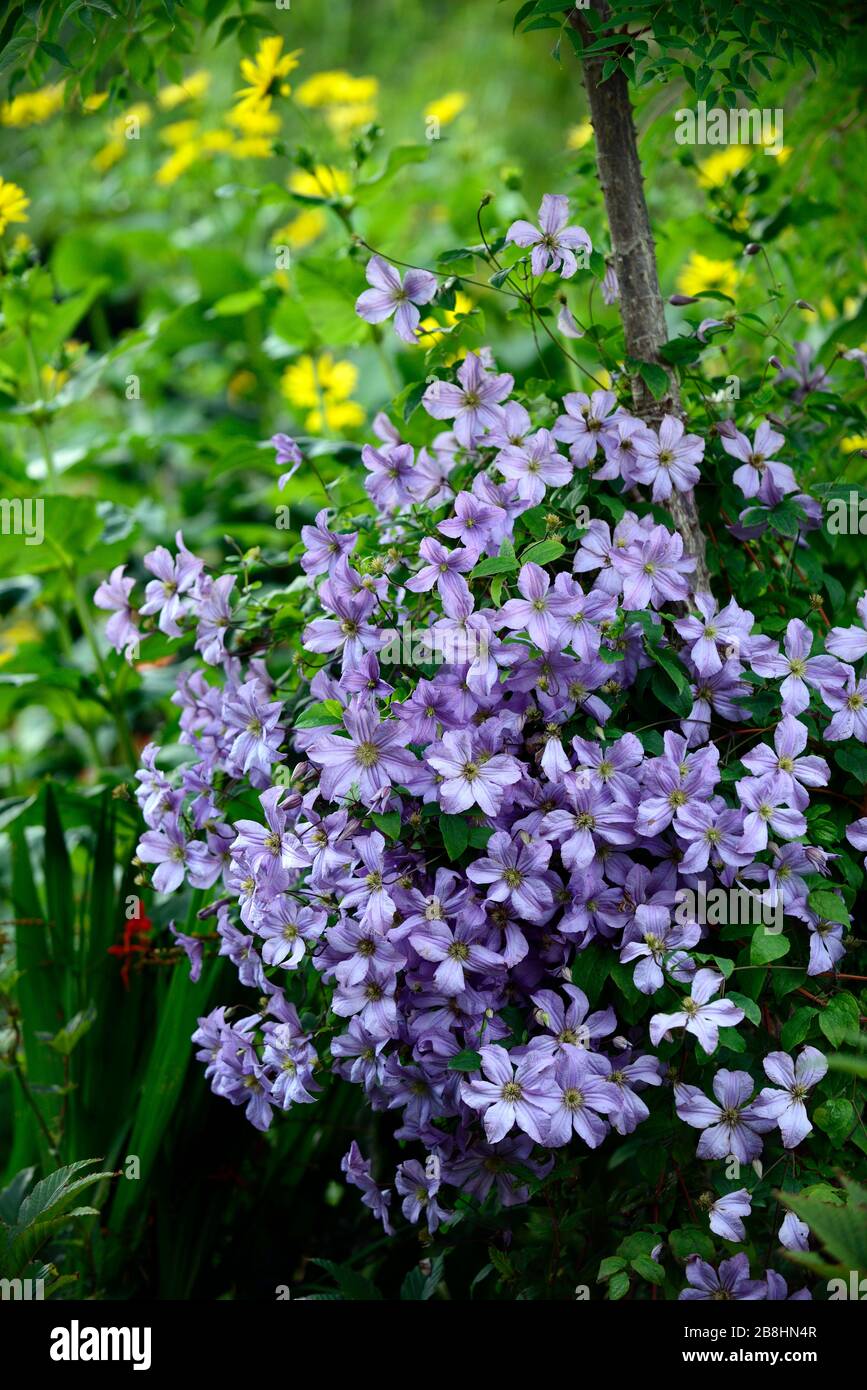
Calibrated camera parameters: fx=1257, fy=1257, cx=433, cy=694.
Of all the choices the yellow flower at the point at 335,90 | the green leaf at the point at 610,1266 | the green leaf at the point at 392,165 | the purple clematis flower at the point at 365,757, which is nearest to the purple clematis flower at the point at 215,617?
the purple clematis flower at the point at 365,757

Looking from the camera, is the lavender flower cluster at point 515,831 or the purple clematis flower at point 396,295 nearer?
the lavender flower cluster at point 515,831

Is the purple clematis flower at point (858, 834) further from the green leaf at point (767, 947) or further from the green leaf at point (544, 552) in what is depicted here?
the green leaf at point (544, 552)

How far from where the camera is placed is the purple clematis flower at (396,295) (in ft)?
4.39

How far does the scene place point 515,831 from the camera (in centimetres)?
122

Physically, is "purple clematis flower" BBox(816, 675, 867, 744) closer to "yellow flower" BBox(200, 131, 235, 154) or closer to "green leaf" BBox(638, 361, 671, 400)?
"green leaf" BBox(638, 361, 671, 400)

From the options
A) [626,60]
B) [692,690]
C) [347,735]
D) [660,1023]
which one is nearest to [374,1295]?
[660,1023]

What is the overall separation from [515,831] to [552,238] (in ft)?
2.04

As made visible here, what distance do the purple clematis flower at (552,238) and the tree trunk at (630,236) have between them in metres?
0.16

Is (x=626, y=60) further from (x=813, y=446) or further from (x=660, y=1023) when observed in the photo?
(x=660, y=1023)

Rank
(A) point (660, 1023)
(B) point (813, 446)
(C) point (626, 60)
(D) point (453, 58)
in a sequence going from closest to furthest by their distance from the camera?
(A) point (660, 1023) → (C) point (626, 60) → (B) point (813, 446) → (D) point (453, 58)

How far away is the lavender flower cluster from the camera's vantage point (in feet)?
3.87
